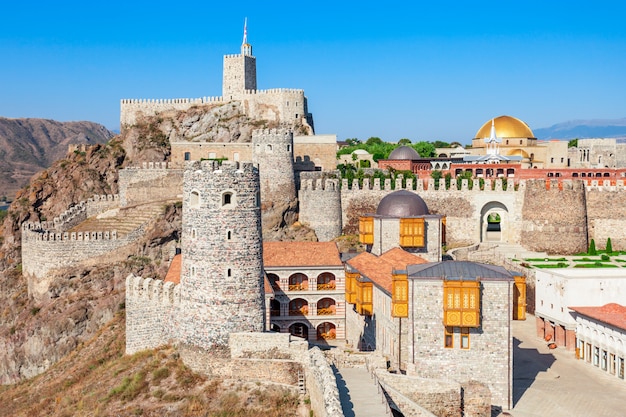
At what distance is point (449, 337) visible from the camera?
2534 centimetres

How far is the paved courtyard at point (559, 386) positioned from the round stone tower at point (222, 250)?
29.8ft

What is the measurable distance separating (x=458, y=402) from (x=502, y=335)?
2.62 meters

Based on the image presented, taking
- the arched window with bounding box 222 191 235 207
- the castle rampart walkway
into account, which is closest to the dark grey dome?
the arched window with bounding box 222 191 235 207

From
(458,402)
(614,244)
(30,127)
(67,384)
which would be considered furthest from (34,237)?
(30,127)

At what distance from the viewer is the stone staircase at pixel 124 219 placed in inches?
1838

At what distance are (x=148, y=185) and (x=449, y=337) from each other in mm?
29832

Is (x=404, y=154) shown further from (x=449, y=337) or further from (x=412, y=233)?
(x=449, y=337)

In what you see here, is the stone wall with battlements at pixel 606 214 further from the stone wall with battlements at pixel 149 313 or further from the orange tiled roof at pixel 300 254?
the stone wall with battlements at pixel 149 313

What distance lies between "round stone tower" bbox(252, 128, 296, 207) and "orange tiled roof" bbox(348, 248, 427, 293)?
1189 centimetres

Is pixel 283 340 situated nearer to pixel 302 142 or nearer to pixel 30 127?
pixel 302 142

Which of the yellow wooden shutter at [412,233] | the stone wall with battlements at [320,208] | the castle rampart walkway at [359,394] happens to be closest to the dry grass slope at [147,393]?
the castle rampart walkway at [359,394]

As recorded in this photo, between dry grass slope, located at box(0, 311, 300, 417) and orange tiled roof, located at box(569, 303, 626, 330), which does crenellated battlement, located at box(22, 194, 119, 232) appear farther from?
orange tiled roof, located at box(569, 303, 626, 330)

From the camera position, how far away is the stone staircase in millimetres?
46688

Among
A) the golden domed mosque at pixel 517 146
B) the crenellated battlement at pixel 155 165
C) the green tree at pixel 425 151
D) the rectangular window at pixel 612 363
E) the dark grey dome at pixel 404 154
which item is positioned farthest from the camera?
the green tree at pixel 425 151
